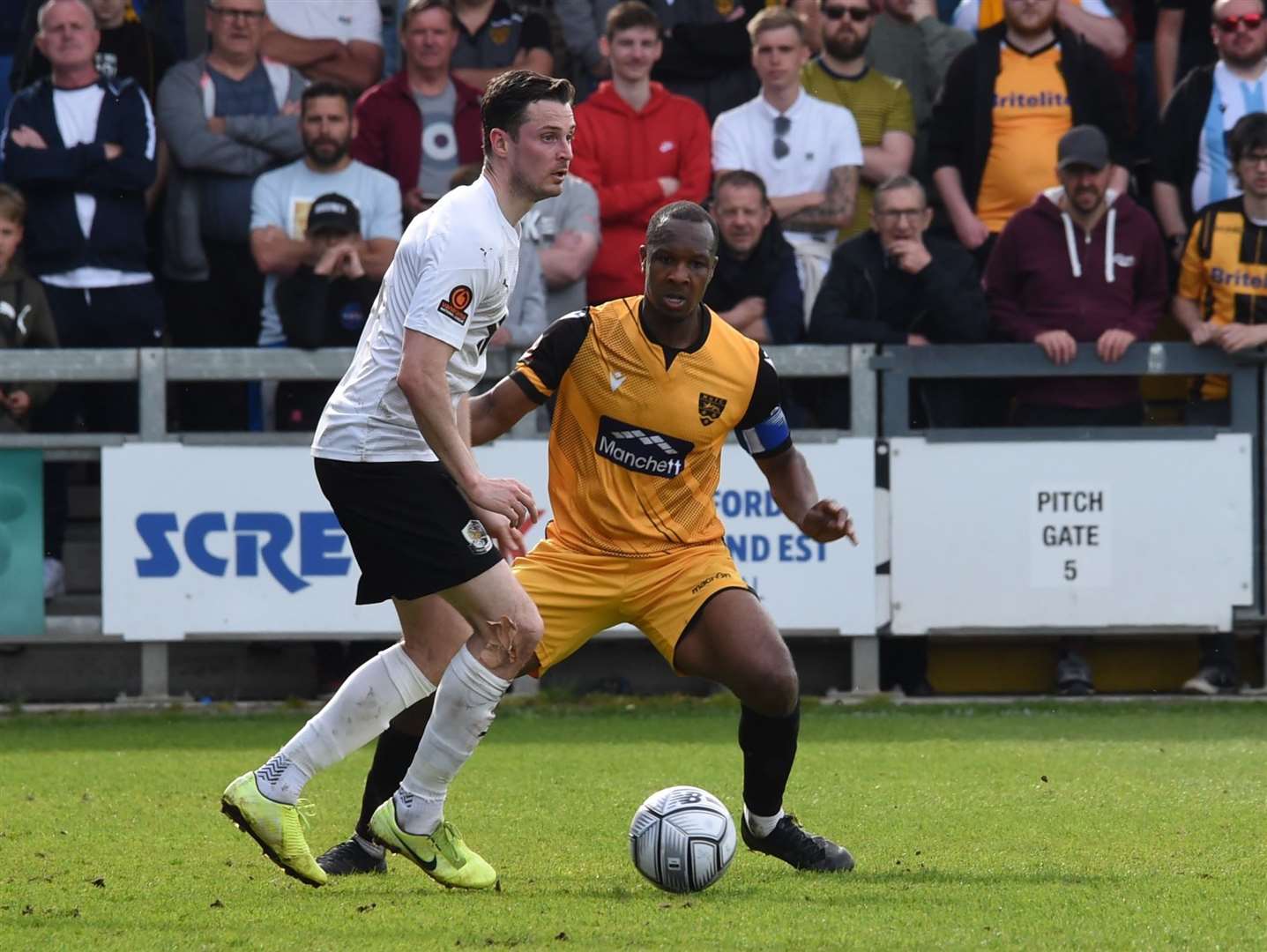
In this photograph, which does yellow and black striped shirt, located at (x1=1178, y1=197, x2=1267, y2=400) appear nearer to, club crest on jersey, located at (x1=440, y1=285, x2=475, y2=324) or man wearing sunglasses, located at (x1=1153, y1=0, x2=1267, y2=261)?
man wearing sunglasses, located at (x1=1153, y1=0, x2=1267, y2=261)

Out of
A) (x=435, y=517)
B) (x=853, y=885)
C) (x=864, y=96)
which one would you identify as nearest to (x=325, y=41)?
(x=864, y=96)

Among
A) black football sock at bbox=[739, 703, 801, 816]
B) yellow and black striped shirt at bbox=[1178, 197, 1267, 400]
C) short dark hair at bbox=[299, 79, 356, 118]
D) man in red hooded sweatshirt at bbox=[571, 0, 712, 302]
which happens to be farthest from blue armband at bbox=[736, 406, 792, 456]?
short dark hair at bbox=[299, 79, 356, 118]

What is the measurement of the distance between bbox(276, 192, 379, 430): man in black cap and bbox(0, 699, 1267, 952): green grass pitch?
1685mm

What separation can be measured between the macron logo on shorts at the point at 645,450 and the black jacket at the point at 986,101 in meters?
5.28

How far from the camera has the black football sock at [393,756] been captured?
609 centimetres

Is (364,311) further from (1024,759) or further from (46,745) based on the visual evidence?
(1024,759)

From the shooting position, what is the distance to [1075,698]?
1057 centimetres

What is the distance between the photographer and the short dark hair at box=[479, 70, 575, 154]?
18.3 feet

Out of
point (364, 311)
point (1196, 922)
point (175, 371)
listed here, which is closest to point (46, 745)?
point (175, 371)

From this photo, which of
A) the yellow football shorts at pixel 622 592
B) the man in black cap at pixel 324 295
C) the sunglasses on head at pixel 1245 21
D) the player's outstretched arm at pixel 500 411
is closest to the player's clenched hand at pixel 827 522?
the yellow football shorts at pixel 622 592

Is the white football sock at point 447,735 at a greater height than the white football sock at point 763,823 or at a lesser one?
greater

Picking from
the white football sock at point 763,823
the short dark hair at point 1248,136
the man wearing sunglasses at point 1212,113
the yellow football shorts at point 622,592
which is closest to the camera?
the white football sock at point 763,823

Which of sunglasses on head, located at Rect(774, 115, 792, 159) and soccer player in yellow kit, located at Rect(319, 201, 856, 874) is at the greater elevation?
sunglasses on head, located at Rect(774, 115, 792, 159)

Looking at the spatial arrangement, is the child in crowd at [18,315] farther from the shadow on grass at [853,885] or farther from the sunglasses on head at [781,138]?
the shadow on grass at [853,885]
